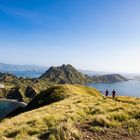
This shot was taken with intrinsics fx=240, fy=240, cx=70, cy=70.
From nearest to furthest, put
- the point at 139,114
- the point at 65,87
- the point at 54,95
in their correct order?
the point at 139,114 < the point at 54,95 < the point at 65,87

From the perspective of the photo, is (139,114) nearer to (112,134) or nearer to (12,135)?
(112,134)

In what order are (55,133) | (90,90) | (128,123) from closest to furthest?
(55,133) < (128,123) < (90,90)

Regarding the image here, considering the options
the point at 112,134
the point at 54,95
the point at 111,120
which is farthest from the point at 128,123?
the point at 54,95

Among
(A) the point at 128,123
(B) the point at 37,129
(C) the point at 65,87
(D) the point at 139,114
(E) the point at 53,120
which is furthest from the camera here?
(C) the point at 65,87

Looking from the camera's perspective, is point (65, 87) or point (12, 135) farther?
point (65, 87)

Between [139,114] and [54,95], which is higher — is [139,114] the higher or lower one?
the higher one

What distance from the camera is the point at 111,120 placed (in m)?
16.8

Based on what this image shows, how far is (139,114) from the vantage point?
1873cm

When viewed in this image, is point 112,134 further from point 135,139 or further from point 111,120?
point 111,120

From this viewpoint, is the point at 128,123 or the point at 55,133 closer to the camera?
the point at 55,133

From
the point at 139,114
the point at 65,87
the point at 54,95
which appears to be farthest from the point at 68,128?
the point at 65,87

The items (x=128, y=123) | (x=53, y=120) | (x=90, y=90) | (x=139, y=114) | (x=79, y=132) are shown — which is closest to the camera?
(x=79, y=132)

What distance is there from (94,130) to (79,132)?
103 centimetres

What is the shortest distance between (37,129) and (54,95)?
1733 inches
